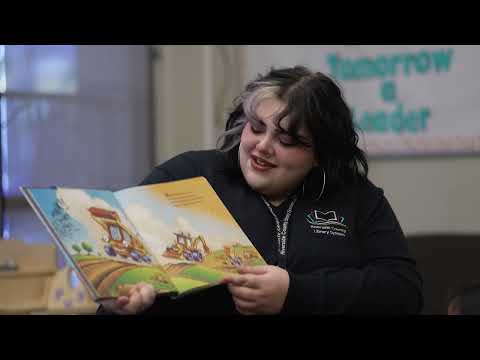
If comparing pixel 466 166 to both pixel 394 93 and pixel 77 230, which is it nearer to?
pixel 394 93

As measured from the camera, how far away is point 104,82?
3.10 meters

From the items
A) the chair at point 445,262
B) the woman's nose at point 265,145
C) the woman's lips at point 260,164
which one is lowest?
the chair at point 445,262

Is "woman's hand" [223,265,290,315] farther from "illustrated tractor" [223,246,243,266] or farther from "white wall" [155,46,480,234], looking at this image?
"white wall" [155,46,480,234]

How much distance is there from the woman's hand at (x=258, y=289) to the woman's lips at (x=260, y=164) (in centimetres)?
24

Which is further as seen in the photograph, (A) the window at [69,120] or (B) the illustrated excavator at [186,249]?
(A) the window at [69,120]

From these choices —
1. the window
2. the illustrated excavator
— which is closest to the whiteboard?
the window

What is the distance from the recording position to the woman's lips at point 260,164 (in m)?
1.29

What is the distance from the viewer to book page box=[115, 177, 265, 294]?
3.49 ft

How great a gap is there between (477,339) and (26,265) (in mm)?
1979

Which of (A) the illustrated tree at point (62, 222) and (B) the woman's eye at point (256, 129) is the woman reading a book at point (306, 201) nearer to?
(B) the woman's eye at point (256, 129)

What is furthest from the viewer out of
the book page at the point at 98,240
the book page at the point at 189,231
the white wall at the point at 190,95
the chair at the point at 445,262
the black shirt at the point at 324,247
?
the white wall at the point at 190,95

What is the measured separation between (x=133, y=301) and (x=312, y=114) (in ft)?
1.71

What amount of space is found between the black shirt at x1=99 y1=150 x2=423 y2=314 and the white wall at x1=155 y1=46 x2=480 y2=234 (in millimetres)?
1452

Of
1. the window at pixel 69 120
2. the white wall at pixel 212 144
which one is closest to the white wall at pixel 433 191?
the white wall at pixel 212 144
